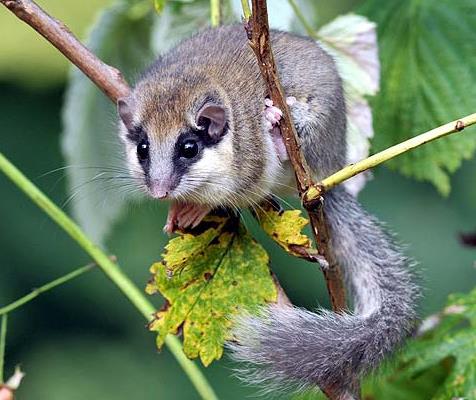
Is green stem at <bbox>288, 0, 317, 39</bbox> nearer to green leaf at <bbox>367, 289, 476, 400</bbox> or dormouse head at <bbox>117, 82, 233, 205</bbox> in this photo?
dormouse head at <bbox>117, 82, 233, 205</bbox>

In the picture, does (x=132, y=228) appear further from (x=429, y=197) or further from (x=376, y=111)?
(x=376, y=111)

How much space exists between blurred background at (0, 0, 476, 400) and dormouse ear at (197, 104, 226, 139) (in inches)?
83.1

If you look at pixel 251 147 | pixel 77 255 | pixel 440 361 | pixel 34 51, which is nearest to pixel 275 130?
pixel 251 147

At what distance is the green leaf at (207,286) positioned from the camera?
1.68 meters

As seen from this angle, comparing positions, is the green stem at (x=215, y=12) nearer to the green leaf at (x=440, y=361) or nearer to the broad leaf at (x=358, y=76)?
the broad leaf at (x=358, y=76)

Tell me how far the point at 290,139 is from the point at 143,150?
21.5 inches

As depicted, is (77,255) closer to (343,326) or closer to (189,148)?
(189,148)

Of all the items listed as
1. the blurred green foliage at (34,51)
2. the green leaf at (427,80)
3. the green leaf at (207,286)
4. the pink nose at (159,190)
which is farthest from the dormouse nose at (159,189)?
the blurred green foliage at (34,51)

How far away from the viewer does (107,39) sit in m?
2.26

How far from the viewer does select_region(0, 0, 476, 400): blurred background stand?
416 centimetres

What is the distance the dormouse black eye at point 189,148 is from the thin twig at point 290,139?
455 millimetres

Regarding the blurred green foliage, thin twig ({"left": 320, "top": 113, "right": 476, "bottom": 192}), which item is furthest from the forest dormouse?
the blurred green foliage

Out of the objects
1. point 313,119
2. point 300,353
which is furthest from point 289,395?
point 313,119

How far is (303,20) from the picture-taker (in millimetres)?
2162
